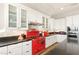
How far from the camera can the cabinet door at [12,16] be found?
6.52 feet

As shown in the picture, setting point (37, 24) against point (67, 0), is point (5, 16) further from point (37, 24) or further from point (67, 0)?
point (67, 0)

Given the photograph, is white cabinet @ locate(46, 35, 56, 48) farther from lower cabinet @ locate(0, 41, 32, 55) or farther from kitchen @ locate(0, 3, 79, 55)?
lower cabinet @ locate(0, 41, 32, 55)

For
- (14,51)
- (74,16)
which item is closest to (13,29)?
(14,51)

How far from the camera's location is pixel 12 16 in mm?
2076

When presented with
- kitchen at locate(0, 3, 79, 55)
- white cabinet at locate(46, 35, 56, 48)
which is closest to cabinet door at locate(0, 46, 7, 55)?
kitchen at locate(0, 3, 79, 55)

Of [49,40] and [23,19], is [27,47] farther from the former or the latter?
[49,40]

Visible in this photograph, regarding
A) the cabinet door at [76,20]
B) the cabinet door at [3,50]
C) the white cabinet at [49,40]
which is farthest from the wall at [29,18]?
the cabinet door at [76,20]

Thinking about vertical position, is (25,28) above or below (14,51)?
above

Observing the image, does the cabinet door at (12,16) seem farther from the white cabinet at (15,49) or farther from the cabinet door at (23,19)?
the white cabinet at (15,49)

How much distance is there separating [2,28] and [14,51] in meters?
0.53

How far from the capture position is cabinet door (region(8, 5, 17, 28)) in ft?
6.52

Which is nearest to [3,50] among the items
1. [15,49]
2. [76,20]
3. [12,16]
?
[15,49]

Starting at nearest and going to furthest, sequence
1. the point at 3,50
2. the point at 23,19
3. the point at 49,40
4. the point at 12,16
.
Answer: the point at 3,50, the point at 12,16, the point at 23,19, the point at 49,40

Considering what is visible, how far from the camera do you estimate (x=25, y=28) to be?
2.56 metres
